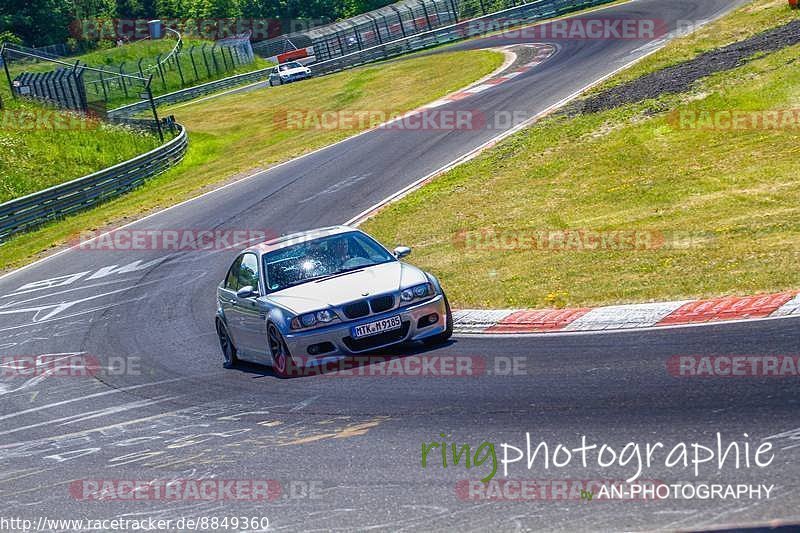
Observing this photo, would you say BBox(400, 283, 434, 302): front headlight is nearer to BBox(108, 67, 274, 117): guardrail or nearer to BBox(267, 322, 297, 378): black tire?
BBox(267, 322, 297, 378): black tire

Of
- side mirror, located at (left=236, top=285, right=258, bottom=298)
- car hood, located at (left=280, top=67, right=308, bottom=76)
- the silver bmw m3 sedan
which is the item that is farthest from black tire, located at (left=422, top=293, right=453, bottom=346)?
car hood, located at (left=280, top=67, right=308, bottom=76)

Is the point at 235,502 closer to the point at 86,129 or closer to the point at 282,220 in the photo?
the point at 282,220

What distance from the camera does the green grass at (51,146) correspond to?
37.7m

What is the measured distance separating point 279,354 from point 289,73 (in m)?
51.9

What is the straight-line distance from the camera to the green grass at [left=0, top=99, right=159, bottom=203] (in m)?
37.7

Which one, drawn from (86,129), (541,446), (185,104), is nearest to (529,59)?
(86,129)

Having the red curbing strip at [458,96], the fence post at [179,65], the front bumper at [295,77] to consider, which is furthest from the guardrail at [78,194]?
the fence post at [179,65]

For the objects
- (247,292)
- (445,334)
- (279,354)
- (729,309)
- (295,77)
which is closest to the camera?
(729,309)

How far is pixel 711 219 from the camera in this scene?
612 inches

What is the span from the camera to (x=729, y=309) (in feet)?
34.2

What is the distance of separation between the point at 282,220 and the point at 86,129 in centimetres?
2206

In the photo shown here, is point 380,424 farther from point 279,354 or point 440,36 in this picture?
point 440,36

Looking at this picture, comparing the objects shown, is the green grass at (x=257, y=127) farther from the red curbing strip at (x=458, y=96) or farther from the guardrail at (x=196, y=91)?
the guardrail at (x=196, y=91)

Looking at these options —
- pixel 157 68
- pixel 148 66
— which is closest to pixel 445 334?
pixel 157 68
